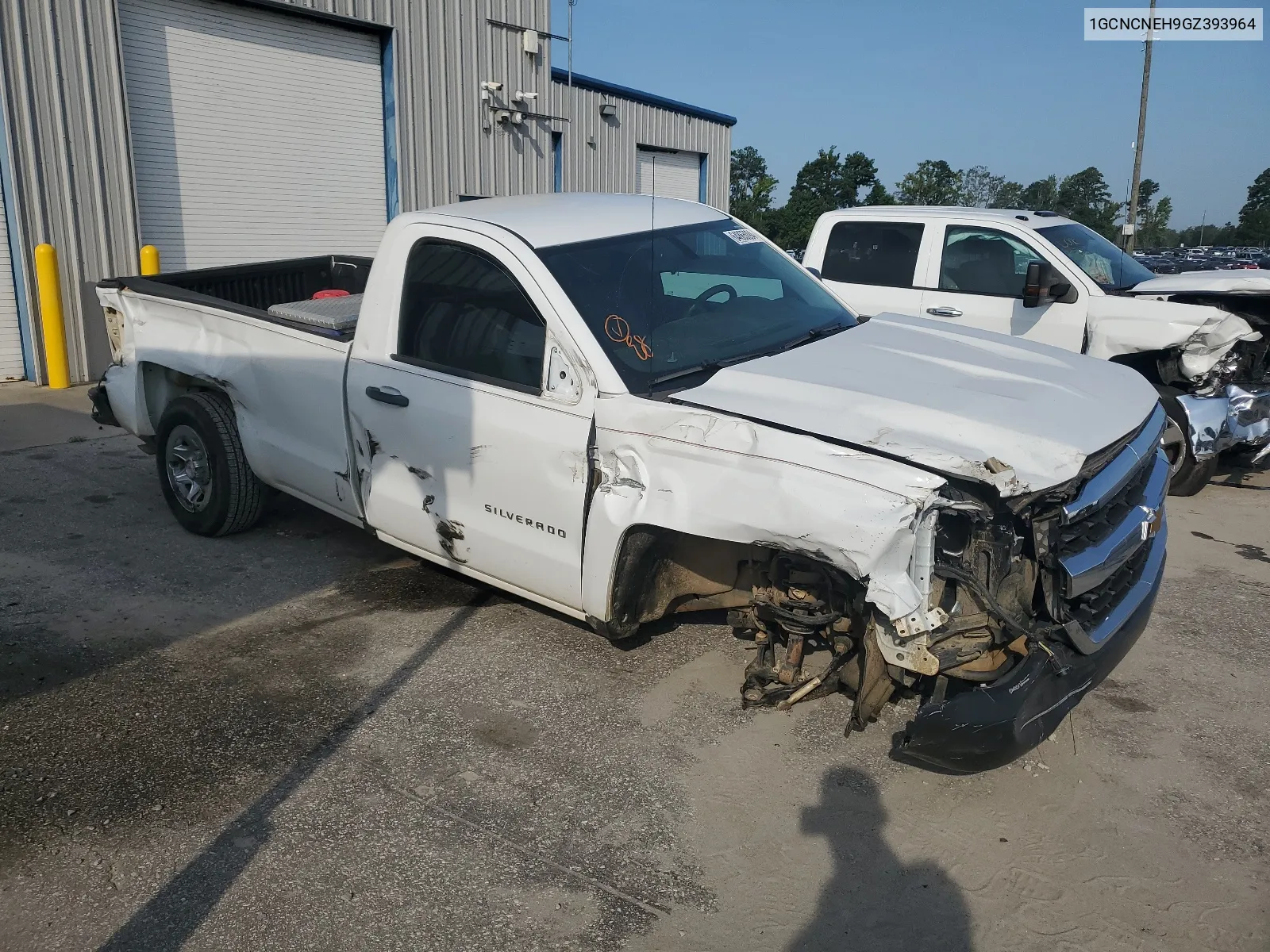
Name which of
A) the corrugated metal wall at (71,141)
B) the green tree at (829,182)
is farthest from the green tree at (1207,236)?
the corrugated metal wall at (71,141)

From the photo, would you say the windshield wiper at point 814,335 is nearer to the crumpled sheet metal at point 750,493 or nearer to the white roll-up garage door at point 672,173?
the crumpled sheet metal at point 750,493

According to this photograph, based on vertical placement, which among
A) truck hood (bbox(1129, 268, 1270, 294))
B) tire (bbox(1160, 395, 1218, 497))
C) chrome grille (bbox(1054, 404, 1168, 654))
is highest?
truck hood (bbox(1129, 268, 1270, 294))

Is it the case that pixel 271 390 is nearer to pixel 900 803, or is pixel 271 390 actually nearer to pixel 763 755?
pixel 763 755

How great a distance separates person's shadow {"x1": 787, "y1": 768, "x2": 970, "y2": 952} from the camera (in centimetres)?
286

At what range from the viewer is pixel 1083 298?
291 inches

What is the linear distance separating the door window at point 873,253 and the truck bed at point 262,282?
384 cm

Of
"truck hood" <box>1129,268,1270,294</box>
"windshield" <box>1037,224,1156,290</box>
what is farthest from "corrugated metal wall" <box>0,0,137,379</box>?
"truck hood" <box>1129,268,1270,294</box>

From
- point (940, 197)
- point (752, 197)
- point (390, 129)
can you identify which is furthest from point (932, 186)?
point (390, 129)

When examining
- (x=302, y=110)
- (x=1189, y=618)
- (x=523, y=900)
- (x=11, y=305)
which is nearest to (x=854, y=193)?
(x=302, y=110)

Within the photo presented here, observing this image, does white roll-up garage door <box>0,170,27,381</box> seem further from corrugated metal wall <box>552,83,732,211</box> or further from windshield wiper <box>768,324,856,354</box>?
windshield wiper <box>768,324,856,354</box>

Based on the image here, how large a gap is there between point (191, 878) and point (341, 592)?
2.32 meters

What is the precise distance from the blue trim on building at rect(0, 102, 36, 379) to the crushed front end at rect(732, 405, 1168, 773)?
970 centimetres

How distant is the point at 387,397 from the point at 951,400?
7.93 ft

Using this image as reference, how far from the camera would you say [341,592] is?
5332 millimetres
